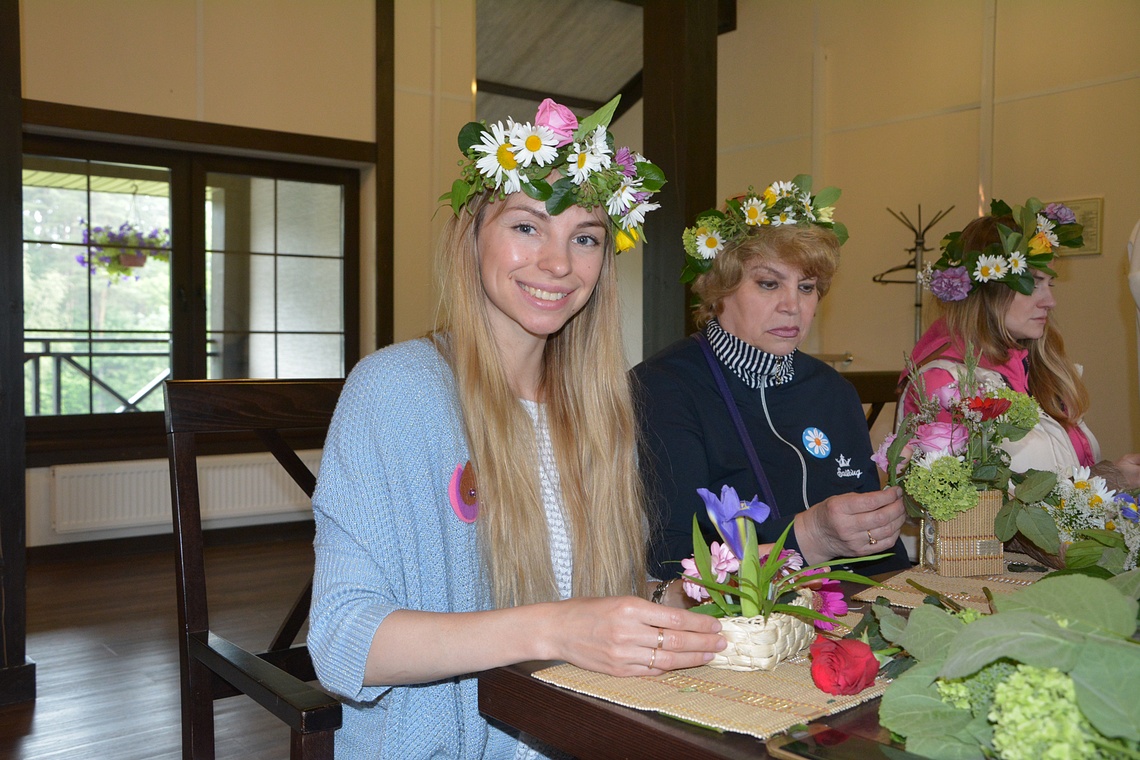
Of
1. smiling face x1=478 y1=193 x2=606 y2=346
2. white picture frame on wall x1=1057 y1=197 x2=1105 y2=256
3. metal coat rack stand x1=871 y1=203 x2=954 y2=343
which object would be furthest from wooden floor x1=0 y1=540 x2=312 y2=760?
white picture frame on wall x1=1057 y1=197 x2=1105 y2=256

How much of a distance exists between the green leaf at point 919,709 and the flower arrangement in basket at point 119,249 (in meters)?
5.97

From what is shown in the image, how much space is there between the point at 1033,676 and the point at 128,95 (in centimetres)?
591

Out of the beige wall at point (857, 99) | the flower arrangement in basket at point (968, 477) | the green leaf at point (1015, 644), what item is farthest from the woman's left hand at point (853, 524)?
the beige wall at point (857, 99)

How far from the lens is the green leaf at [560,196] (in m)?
1.38

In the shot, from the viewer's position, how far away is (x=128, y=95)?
5.47 meters

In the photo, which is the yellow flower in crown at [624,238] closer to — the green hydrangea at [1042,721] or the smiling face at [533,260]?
the smiling face at [533,260]

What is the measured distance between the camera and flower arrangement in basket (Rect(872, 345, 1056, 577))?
58.5 inches

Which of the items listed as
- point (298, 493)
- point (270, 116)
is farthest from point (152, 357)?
point (270, 116)

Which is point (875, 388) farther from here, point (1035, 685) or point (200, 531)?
point (1035, 685)

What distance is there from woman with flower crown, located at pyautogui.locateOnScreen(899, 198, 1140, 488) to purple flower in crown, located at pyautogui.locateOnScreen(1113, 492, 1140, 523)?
3.43 feet

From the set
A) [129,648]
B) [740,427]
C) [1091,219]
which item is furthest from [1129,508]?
[1091,219]

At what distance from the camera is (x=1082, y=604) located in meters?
0.64

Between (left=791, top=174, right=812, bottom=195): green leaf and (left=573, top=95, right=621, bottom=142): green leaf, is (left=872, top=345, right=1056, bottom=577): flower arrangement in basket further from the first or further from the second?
(left=791, top=174, right=812, bottom=195): green leaf

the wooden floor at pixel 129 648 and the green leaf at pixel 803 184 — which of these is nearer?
the green leaf at pixel 803 184
